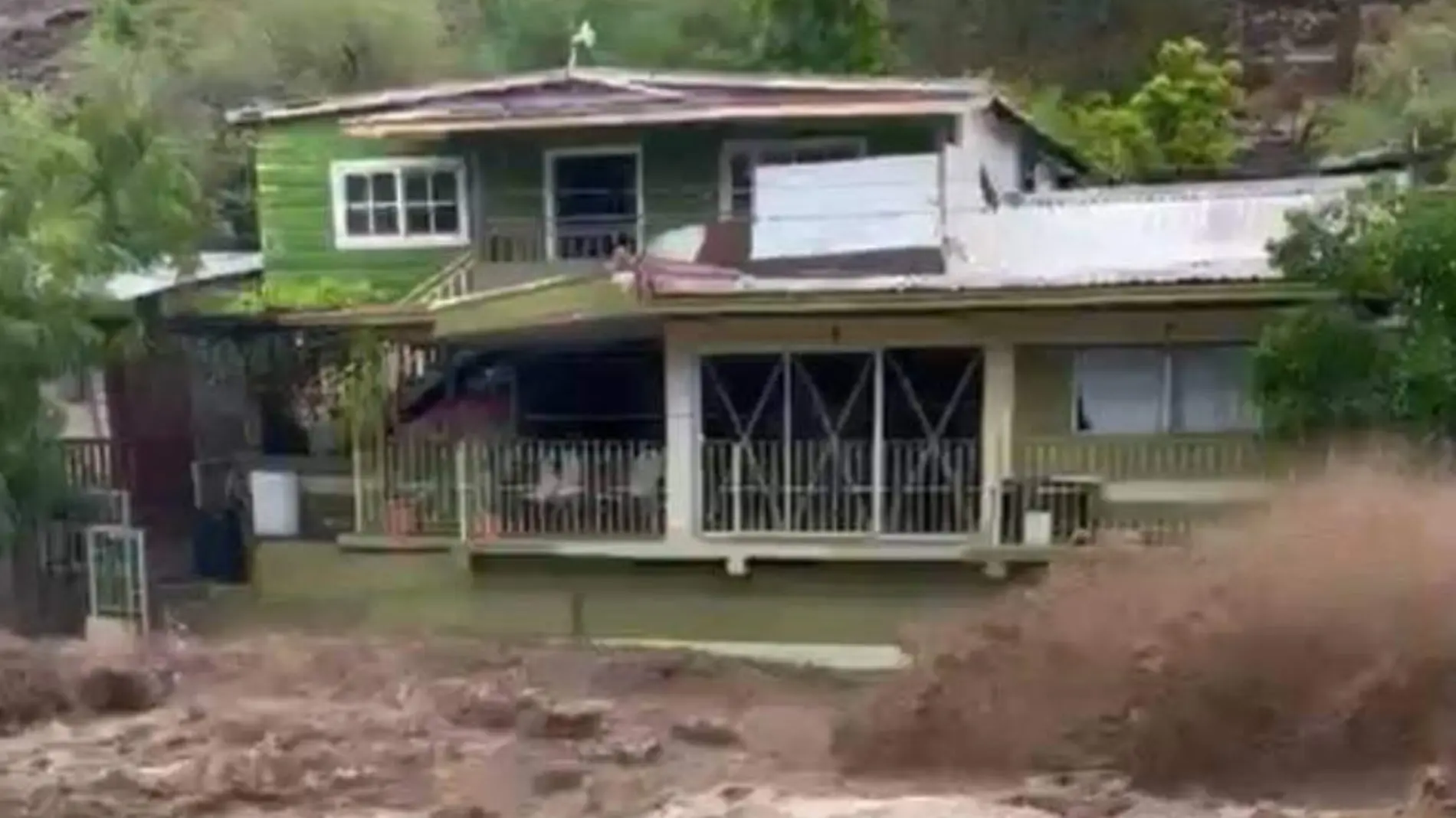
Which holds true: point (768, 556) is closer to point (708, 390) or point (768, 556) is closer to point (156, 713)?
point (708, 390)

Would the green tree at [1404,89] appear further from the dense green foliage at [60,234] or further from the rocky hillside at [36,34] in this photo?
the rocky hillside at [36,34]

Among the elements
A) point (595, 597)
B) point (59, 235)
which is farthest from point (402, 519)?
point (59, 235)

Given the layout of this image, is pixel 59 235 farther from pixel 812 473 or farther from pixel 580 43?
pixel 580 43

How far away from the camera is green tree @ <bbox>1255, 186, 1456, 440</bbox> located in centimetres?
1388

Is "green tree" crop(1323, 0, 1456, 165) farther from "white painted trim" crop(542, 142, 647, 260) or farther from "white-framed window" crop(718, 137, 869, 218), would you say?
"white painted trim" crop(542, 142, 647, 260)

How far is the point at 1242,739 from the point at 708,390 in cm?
830

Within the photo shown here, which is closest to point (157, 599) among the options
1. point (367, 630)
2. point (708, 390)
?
point (367, 630)

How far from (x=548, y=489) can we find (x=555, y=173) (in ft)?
13.4

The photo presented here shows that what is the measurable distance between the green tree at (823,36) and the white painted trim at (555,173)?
23.4 ft

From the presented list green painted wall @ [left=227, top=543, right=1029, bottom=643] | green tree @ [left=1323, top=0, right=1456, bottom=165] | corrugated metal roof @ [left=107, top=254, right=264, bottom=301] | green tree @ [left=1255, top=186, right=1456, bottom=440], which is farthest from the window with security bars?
green tree @ [left=1323, top=0, right=1456, bottom=165]

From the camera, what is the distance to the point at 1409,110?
23.5m

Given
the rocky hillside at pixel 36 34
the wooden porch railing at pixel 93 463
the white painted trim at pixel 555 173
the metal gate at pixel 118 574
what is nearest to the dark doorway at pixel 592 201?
the white painted trim at pixel 555 173

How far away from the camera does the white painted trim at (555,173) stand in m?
19.8

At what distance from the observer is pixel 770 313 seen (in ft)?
55.0
